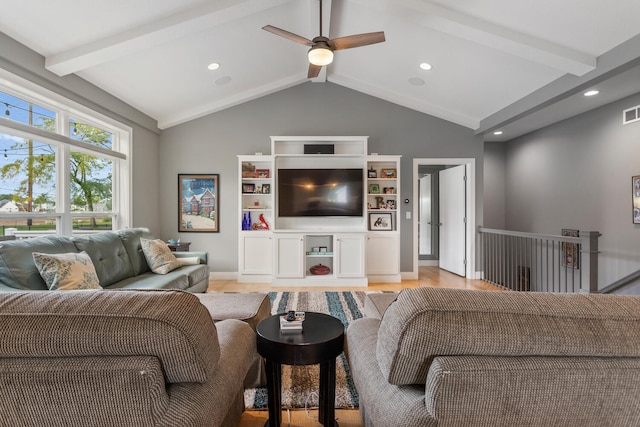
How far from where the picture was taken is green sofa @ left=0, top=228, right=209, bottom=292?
2223mm

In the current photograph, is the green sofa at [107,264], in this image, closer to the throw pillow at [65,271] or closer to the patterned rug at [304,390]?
the throw pillow at [65,271]

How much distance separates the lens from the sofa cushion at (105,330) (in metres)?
0.84

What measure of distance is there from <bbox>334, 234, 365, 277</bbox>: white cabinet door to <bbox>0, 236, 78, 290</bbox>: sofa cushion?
3.48 meters

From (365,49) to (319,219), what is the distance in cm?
263

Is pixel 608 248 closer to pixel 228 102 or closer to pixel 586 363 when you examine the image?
pixel 586 363

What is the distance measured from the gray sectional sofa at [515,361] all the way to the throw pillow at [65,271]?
254 centimetres

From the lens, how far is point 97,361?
2.79 feet

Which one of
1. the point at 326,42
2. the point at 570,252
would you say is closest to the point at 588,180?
the point at 570,252

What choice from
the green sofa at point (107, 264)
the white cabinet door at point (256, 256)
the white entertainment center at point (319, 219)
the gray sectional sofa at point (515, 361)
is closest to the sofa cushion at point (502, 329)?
the gray sectional sofa at point (515, 361)

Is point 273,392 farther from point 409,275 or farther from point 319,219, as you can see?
point 409,275

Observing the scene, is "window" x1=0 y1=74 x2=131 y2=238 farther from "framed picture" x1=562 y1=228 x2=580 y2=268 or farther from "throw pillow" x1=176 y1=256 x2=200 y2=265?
"framed picture" x1=562 y1=228 x2=580 y2=268

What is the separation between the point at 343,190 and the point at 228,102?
2.38 metres

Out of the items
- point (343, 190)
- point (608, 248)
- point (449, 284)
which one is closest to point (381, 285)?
point (449, 284)

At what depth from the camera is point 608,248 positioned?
4398 mm
